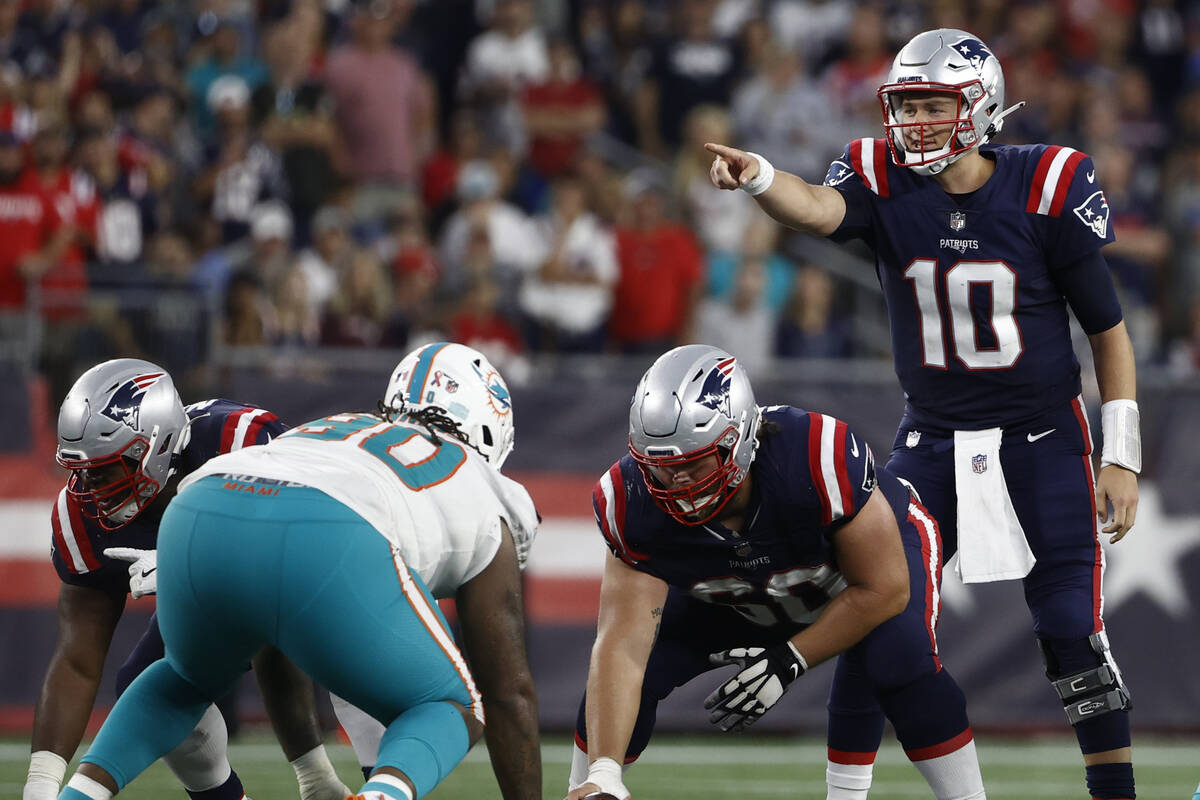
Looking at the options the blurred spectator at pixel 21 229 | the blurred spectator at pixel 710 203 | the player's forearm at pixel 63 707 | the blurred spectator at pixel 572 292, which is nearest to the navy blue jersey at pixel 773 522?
the player's forearm at pixel 63 707

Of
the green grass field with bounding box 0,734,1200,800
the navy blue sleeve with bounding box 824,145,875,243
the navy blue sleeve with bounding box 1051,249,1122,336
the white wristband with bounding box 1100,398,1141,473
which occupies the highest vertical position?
the navy blue sleeve with bounding box 824,145,875,243

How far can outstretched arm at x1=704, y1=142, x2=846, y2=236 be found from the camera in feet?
14.8

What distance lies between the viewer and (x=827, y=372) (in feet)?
27.9

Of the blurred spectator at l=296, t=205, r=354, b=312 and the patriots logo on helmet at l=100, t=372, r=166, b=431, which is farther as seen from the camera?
the blurred spectator at l=296, t=205, r=354, b=312

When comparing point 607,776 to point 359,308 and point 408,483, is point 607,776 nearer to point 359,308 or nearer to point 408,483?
point 408,483

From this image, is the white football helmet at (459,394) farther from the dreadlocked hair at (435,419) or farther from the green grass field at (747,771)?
the green grass field at (747,771)

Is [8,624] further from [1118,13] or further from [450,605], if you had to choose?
[1118,13]

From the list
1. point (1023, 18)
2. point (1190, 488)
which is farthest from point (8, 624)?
point (1023, 18)

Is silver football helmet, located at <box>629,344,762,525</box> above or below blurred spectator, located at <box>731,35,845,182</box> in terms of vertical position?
below

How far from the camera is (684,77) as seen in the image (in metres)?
11.3

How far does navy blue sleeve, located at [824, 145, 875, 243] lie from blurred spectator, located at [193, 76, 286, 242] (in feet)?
18.7


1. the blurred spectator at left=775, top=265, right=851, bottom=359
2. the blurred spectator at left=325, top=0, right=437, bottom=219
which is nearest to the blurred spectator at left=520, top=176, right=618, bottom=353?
the blurred spectator at left=775, top=265, right=851, bottom=359

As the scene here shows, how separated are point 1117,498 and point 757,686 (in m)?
1.26

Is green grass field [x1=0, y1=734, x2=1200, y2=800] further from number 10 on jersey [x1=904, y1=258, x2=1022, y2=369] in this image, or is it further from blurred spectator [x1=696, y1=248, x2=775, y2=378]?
blurred spectator [x1=696, y1=248, x2=775, y2=378]
